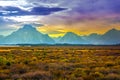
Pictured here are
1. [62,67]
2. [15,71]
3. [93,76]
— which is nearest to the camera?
[93,76]

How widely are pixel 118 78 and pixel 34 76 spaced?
20.8 ft

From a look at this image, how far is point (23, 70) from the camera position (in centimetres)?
2675

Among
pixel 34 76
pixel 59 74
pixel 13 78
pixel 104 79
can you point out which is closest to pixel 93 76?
pixel 104 79

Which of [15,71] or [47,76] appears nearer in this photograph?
[47,76]

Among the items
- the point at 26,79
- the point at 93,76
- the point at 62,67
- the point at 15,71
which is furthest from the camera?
the point at 62,67

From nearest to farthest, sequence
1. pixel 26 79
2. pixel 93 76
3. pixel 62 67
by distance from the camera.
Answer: pixel 26 79 < pixel 93 76 < pixel 62 67

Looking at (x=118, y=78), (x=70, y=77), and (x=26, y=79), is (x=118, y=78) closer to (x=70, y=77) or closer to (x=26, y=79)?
(x=70, y=77)

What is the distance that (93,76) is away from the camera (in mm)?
23484

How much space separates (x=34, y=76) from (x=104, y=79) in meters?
5.30

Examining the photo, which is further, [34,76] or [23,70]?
[23,70]

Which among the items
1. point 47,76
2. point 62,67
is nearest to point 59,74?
point 47,76

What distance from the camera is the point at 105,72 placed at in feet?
86.6

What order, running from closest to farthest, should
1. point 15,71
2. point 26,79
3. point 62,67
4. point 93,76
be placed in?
point 26,79 → point 93,76 → point 15,71 → point 62,67

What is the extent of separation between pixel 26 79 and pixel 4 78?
6.09 ft
